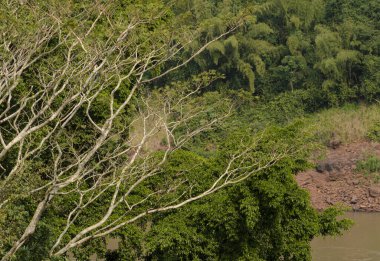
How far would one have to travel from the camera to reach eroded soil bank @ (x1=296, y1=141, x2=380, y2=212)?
3291 cm

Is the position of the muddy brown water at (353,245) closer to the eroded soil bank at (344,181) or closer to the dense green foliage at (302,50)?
the eroded soil bank at (344,181)

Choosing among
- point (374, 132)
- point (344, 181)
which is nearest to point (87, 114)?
point (344, 181)

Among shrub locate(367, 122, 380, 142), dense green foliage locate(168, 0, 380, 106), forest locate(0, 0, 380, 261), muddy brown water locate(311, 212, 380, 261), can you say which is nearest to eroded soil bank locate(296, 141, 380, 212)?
shrub locate(367, 122, 380, 142)

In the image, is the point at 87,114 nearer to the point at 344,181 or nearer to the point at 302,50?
the point at 344,181

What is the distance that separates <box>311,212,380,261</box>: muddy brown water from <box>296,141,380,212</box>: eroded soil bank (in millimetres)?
3406

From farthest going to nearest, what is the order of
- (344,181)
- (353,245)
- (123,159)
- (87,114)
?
(344,181) → (353,245) → (123,159) → (87,114)

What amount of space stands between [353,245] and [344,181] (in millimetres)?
9519

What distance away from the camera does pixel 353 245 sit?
2502 cm

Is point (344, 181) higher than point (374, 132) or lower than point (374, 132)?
higher

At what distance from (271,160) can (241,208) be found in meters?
1.14

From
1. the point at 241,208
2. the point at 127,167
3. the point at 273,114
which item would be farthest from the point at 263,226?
the point at 273,114

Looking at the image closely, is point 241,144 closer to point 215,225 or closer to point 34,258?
point 215,225

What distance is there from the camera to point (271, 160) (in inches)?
607

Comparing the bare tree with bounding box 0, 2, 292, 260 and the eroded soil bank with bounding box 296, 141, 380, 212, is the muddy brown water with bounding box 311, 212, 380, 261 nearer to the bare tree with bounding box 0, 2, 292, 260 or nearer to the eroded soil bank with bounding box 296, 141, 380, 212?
the eroded soil bank with bounding box 296, 141, 380, 212
